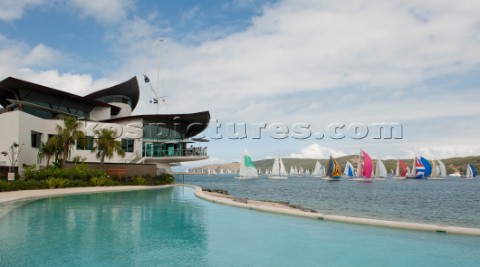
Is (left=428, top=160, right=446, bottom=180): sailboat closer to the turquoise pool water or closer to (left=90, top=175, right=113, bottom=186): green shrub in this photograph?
(left=90, top=175, right=113, bottom=186): green shrub

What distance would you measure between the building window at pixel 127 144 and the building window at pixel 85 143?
4.60m

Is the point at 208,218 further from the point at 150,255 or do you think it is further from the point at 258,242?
the point at 150,255

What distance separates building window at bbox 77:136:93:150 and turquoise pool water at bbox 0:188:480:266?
89.8 ft

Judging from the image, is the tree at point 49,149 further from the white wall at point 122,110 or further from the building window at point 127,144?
the white wall at point 122,110

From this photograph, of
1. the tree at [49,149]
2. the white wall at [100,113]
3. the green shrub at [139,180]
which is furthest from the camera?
the white wall at [100,113]

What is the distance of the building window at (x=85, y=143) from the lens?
42.6m

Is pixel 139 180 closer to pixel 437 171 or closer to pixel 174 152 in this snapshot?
pixel 174 152

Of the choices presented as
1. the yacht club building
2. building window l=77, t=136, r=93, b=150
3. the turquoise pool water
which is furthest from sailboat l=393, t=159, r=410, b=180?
the turquoise pool water

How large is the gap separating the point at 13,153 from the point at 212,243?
29.7m

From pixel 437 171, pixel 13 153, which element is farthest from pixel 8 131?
pixel 437 171

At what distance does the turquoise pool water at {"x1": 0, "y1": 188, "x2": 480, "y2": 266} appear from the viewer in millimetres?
9141

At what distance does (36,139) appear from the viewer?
3878 centimetres

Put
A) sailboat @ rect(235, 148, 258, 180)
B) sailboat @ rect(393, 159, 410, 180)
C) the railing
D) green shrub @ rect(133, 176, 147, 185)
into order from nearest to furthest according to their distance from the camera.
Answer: green shrub @ rect(133, 176, 147, 185), the railing, sailboat @ rect(235, 148, 258, 180), sailboat @ rect(393, 159, 410, 180)

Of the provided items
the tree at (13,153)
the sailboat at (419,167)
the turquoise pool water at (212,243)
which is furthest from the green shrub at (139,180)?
the sailboat at (419,167)
